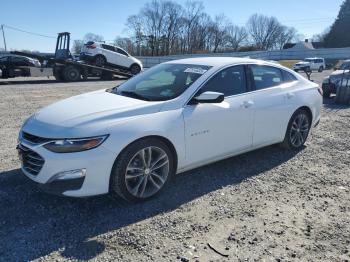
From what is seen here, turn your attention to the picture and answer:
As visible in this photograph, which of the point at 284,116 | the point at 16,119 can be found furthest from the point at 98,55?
the point at 284,116

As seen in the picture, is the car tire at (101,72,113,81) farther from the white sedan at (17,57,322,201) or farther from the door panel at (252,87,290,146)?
the door panel at (252,87,290,146)

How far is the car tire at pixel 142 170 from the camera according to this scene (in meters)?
3.73

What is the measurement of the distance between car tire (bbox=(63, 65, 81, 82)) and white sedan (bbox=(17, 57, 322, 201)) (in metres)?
15.9

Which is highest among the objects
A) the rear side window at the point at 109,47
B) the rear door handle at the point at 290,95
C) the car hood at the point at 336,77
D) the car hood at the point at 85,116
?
the rear side window at the point at 109,47

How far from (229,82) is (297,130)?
70.6 inches

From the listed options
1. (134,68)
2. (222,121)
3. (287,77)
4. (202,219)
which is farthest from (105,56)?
(202,219)

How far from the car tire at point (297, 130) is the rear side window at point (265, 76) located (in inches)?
25.9

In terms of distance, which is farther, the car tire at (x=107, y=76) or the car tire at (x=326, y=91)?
the car tire at (x=107, y=76)

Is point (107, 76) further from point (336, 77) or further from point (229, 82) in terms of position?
point (229, 82)

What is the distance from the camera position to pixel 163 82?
190 inches

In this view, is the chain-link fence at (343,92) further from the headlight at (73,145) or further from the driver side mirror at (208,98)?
the headlight at (73,145)

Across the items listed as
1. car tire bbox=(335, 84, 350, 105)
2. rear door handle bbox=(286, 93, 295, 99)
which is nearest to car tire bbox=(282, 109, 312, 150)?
rear door handle bbox=(286, 93, 295, 99)

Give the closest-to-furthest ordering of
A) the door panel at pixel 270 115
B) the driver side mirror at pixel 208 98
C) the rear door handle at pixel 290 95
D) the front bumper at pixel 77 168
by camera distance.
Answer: the front bumper at pixel 77 168 < the driver side mirror at pixel 208 98 < the door panel at pixel 270 115 < the rear door handle at pixel 290 95

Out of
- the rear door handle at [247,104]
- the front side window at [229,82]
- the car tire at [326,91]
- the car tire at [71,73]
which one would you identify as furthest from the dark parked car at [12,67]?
the rear door handle at [247,104]
